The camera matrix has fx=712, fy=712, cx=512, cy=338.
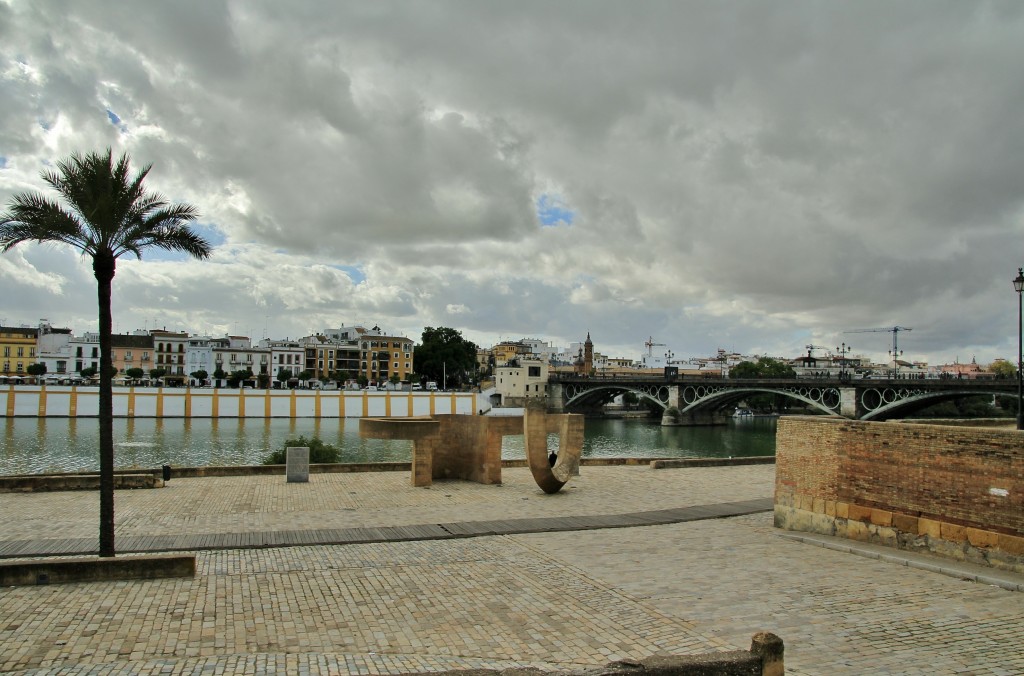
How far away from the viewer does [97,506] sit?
16469 millimetres

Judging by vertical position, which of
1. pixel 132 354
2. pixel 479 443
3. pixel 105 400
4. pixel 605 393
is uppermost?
pixel 132 354

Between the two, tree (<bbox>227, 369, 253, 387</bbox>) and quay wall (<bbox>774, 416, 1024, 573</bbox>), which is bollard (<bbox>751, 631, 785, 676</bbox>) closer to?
quay wall (<bbox>774, 416, 1024, 573</bbox>)

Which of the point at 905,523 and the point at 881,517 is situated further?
the point at 881,517

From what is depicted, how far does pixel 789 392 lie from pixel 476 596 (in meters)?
63.5

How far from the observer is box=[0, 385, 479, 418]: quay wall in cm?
7431

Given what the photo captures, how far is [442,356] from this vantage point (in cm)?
11412

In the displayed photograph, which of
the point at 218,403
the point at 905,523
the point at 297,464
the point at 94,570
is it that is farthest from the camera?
the point at 218,403

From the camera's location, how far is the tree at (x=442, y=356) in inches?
4488

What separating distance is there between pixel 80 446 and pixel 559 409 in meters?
62.5

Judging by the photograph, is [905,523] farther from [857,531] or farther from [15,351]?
[15,351]

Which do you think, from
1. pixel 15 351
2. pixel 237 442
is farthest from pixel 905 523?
pixel 15 351

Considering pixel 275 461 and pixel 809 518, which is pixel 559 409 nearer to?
pixel 275 461

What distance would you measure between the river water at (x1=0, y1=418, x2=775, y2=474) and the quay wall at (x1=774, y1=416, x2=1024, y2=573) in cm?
2516

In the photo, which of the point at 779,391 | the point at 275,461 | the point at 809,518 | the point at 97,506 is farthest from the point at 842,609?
the point at 779,391
